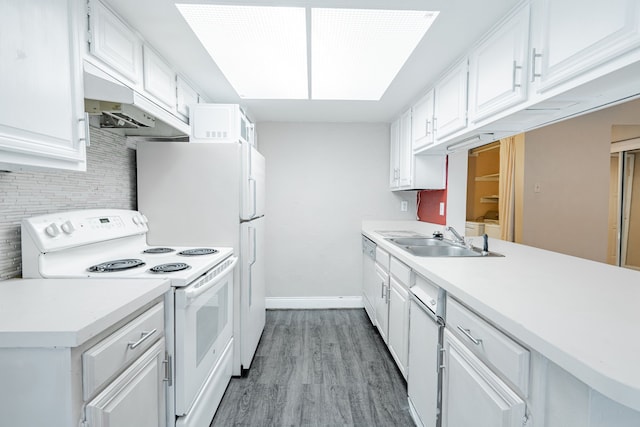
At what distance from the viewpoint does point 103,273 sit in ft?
4.43

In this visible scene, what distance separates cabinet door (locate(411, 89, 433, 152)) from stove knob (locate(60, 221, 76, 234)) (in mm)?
2317

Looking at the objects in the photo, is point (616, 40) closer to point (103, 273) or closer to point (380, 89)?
point (380, 89)

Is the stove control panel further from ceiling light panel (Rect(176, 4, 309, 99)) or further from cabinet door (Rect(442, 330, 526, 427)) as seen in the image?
cabinet door (Rect(442, 330, 526, 427))

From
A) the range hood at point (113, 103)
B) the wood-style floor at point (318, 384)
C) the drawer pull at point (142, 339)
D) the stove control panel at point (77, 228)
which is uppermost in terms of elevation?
the range hood at point (113, 103)

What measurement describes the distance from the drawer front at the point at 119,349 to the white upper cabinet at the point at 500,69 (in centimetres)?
179

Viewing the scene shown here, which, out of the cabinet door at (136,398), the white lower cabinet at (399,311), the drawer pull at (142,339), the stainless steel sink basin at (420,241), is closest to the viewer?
the cabinet door at (136,398)

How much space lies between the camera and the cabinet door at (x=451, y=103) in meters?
1.82

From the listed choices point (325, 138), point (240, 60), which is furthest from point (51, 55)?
point (325, 138)

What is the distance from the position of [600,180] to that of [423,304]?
1.29 metres

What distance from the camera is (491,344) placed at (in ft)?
3.19

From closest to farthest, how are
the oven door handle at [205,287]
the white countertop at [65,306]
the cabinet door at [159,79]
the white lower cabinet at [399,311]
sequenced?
the white countertop at [65,306] < the oven door handle at [205,287] < the cabinet door at [159,79] < the white lower cabinet at [399,311]

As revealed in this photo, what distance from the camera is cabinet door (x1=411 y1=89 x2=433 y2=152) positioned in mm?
2334

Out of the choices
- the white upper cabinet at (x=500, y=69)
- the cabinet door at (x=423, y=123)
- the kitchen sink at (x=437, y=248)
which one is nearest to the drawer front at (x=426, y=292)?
the kitchen sink at (x=437, y=248)

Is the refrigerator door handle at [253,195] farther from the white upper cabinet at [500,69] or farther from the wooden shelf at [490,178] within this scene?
the wooden shelf at [490,178]
